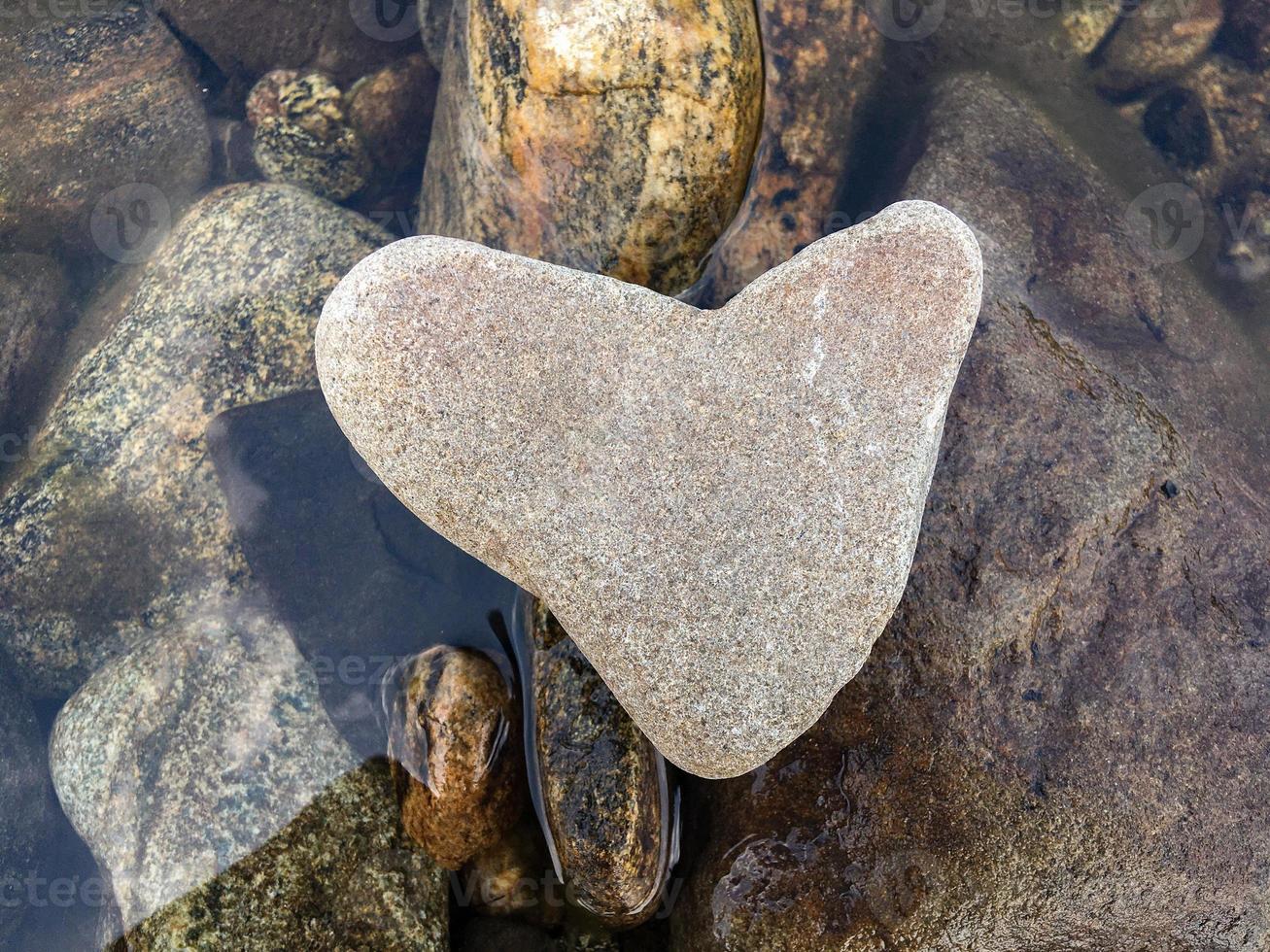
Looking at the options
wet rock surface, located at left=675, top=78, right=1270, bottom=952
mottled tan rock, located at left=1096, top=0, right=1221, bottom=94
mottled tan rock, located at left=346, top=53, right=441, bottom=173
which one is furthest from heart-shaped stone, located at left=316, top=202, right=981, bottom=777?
mottled tan rock, located at left=1096, top=0, right=1221, bottom=94

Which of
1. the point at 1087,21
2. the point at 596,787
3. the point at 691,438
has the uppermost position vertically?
the point at 1087,21

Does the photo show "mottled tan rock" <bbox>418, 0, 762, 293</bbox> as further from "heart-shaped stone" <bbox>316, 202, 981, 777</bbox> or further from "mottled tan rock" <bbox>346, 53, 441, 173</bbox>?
"mottled tan rock" <bbox>346, 53, 441, 173</bbox>

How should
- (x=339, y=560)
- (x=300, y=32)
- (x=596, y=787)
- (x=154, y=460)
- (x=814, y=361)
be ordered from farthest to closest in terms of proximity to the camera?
1. (x=300, y=32)
2. (x=154, y=460)
3. (x=339, y=560)
4. (x=596, y=787)
5. (x=814, y=361)

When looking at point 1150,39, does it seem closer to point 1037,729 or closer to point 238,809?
point 1037,729

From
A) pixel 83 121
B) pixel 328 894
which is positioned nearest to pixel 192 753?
pixel 328 894

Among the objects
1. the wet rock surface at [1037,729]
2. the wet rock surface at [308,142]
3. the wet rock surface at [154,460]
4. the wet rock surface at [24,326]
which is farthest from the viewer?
the wet rock surface at [308,142]

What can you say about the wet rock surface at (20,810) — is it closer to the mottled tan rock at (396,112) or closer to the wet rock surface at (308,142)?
the wet rock surface at (308,142)

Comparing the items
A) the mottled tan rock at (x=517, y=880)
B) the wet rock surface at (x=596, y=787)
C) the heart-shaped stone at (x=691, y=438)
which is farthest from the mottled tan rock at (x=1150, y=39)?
the mottled tan rock at (x=517, y=880)
